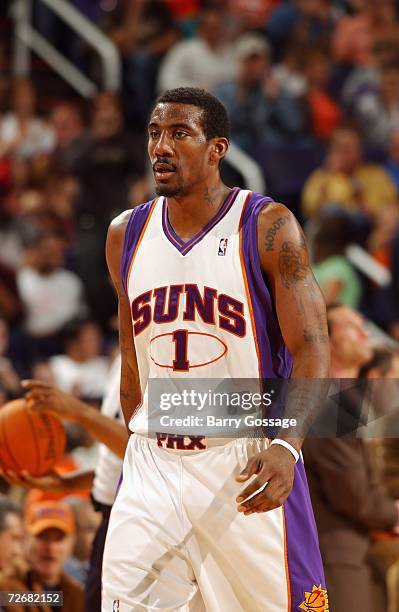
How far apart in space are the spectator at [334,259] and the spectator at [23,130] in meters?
2.86

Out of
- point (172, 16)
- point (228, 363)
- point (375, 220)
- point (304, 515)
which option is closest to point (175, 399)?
point (228, 363)

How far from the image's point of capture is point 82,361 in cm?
909

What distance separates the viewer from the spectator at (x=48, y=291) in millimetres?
9367

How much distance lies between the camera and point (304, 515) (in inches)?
142

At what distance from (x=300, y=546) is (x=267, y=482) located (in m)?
0.43

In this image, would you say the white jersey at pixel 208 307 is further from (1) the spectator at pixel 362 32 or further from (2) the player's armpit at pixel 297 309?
(1) the spectator at pixel 362 32

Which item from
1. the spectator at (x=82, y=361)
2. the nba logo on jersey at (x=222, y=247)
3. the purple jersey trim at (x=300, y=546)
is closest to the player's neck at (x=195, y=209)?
the nba logo on jersey at (x=222, y=247)

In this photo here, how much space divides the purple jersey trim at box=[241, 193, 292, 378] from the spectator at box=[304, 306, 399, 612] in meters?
0.94

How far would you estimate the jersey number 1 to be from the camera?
366 centimetres

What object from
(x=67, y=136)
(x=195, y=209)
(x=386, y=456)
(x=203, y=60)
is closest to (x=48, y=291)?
(x=67, y=136)

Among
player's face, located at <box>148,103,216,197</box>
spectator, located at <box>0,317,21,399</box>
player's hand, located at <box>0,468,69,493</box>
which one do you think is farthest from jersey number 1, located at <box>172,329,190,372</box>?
spectator, located at <box>0,317,21,399</box>

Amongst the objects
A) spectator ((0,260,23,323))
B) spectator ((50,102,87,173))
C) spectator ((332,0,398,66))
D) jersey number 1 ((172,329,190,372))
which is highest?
spectator ((332,0,398,66))

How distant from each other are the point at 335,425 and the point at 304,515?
0.72m

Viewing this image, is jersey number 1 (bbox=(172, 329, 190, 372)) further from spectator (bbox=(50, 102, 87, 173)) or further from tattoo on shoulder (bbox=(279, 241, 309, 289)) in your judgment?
spectator (bbox=(50, 102, 87, 173))
